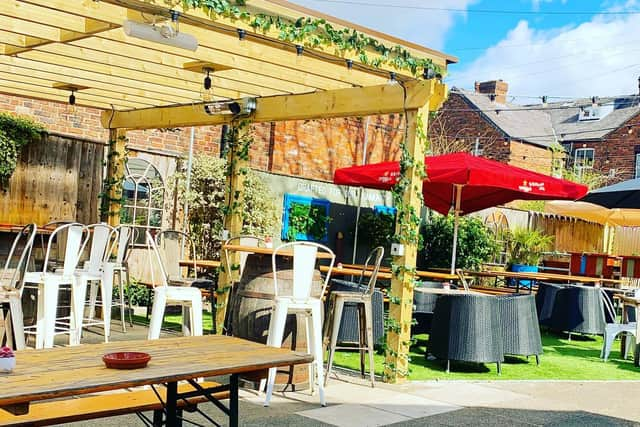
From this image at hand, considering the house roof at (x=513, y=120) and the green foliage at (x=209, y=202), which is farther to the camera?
the house roof at (x=513, y=120)

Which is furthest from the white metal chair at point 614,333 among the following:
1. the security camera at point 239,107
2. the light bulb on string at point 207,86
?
the light bulb on string at point 207,86

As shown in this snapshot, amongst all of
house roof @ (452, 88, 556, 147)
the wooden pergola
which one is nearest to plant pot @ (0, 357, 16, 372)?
the wooden pergola

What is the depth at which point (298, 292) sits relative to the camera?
532 centimetres

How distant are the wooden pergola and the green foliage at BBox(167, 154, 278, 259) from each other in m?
2.11

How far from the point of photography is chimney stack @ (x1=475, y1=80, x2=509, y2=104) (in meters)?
29.9

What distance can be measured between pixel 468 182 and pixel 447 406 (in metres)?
3.32

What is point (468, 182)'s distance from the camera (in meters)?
8.05

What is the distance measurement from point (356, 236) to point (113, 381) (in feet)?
34.8

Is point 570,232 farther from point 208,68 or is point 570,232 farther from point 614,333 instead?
point 208,68

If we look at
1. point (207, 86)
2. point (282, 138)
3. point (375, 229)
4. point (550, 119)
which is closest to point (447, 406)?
point (207, 86)

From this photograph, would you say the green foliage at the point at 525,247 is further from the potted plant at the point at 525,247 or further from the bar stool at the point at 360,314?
the bar stool at the point at 360,314

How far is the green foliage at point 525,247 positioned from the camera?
44.5 feet

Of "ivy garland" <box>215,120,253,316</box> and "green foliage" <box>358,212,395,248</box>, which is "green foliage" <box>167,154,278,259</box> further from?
"ivy garland" <box>215,120,253,316</box>

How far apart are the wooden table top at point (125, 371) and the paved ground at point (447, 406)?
133 cm
